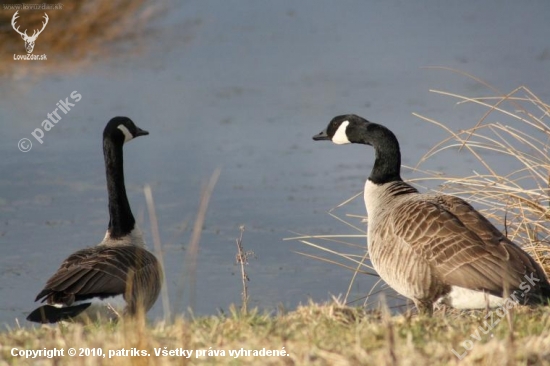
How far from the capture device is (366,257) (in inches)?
327

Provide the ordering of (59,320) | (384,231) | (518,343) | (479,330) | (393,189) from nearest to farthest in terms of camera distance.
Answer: (518,343) < (479,330) < (59,320) < (384,231) < (393,189)

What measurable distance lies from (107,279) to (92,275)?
124 millimetres

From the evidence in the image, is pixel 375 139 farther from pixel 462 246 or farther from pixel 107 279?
pixel 107 279

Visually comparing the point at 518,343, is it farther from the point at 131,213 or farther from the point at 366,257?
the point at 131,213

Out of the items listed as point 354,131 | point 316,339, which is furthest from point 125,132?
point 316,339

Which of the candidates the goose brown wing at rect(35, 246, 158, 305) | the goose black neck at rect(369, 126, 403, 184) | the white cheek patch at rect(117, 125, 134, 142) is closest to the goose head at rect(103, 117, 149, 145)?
the white cheek patch at rect(117, 125, 134, 142)

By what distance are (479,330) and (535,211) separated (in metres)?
3.42

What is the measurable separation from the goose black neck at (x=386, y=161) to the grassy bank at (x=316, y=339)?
8.90 ft

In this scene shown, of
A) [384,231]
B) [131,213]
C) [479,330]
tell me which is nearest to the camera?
[479,330]

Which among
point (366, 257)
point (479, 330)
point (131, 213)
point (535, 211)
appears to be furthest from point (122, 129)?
point (479, 330)

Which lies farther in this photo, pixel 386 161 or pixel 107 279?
pixel 386 161

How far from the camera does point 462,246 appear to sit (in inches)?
253

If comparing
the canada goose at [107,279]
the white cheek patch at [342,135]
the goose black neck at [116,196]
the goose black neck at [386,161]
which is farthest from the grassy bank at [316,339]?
the white cheek patch at [342,135]

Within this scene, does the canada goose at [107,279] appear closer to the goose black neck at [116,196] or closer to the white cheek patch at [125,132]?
the goose black neck at [116,196]
